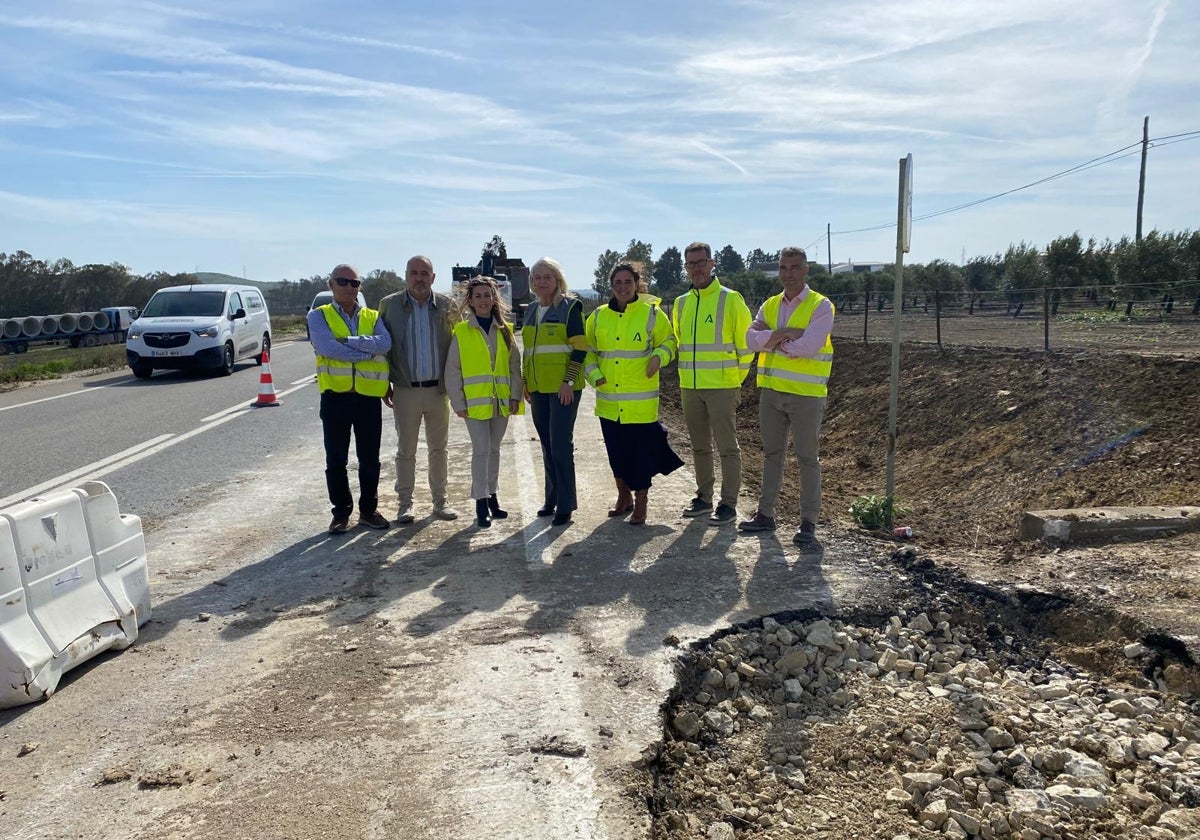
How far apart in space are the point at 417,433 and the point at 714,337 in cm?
230

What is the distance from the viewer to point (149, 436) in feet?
→ 33.7

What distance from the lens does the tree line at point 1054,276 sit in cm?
2608

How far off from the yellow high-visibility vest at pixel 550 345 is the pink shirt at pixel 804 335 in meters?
1.21

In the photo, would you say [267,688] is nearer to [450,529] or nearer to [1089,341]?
[450,529]

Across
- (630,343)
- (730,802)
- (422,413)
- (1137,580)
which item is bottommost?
(730,802)

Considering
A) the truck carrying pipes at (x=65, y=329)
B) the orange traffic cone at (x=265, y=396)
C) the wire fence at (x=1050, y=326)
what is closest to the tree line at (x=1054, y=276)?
the wire fence at (x=1050, y=326)

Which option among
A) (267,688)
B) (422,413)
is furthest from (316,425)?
(267,688)

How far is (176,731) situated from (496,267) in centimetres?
3345

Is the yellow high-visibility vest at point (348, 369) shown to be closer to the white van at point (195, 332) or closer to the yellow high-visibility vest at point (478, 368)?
the yellow high-visibility vest at point (478, 368)

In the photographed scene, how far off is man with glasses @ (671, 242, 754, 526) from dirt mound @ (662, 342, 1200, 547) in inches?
23.8

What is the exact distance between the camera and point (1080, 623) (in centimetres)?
427

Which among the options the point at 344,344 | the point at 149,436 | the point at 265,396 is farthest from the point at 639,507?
the point at 265,396

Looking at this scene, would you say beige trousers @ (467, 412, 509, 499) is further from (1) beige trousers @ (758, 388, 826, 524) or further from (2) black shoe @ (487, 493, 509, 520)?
(1) beige trousers @ (758, 388, 826, 524)

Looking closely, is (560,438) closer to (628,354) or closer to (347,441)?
(628,354)
